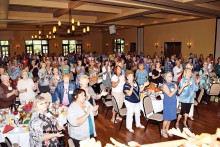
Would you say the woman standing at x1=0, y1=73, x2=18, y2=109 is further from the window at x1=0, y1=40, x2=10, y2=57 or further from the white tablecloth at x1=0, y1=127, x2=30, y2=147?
the window at x1=0, y1=40, x2=10, y2=57

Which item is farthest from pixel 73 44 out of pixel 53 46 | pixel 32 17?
pixel 32 17

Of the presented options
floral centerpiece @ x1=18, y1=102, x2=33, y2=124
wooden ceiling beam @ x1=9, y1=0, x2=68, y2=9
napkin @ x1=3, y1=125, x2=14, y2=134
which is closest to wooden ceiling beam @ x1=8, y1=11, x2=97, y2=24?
wooden ceiling beam @ x1=9, y1=0, x2=68, y2=9

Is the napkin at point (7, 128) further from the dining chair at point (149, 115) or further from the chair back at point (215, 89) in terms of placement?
the chair back at point (215, 89)

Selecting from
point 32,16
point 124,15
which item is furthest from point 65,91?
point 32,16

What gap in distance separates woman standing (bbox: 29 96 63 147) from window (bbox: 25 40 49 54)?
2123cm

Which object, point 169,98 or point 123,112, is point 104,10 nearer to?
point 123,112

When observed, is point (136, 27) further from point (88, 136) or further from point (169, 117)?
point (88, 136)

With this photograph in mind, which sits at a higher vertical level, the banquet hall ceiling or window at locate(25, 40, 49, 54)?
the banquet hall ceiling

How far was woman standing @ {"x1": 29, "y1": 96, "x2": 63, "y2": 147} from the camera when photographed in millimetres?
2686

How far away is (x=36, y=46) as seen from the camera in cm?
2283

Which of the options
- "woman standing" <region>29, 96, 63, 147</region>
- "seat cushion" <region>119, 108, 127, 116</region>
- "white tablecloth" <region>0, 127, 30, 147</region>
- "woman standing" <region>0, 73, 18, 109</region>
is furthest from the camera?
"seat cushion" <region>119, 108, 127, 116</region>

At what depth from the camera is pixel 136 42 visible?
63.7ft

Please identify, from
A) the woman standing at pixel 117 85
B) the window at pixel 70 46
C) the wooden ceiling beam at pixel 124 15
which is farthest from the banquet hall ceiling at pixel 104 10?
the window at pixel 70 46

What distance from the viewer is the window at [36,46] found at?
73.4ft
